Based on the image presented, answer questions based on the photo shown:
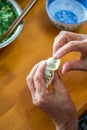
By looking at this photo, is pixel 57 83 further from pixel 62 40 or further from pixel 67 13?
pixel 67 13

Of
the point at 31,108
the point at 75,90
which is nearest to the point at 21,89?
the point at 31,108

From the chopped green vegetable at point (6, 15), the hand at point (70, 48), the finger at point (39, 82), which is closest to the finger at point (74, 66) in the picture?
the hand at point (70, 48)

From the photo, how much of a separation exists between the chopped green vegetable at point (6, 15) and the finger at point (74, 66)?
0.25 metres

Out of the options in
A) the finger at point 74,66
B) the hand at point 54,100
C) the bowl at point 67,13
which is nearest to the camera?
the hand at point 54,100

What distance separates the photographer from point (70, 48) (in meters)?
0.89

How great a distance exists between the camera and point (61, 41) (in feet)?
3.04

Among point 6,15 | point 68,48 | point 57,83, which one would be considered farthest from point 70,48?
point 6,15

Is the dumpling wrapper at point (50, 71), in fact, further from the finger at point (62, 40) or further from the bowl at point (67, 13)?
the bowl at point (67, 13)

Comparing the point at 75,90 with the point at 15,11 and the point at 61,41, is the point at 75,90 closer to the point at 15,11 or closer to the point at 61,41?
the point at 61,41

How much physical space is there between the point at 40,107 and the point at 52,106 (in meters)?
0.04

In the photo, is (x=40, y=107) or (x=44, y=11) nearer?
(x=40, y=107)

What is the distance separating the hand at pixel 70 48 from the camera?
0.88 m

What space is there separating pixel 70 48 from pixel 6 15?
289 millimetres

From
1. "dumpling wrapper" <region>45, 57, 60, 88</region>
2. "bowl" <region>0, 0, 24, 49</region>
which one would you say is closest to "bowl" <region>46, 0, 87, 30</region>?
"bowl" <region>0, 0, 24, 49</region>
